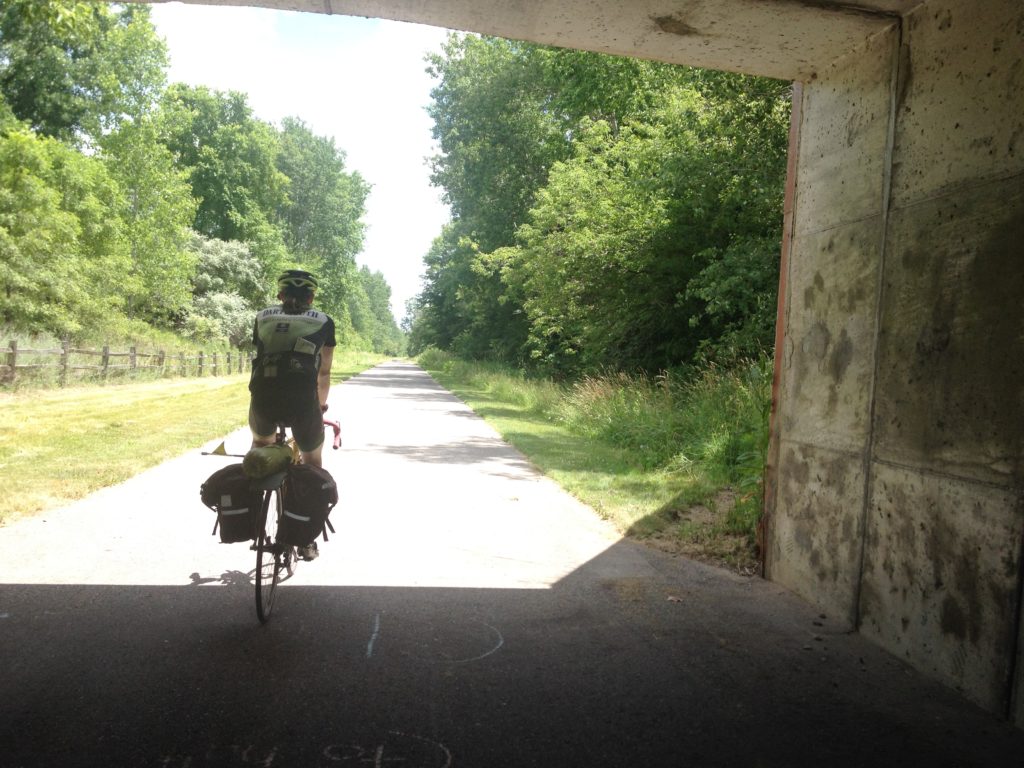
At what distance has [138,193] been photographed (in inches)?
1597

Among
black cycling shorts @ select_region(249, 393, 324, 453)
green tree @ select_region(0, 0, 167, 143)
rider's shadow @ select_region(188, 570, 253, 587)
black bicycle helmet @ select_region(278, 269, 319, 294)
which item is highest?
green tree @ select_region(0, 0, 167, 143)

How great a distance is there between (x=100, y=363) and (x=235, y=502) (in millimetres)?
25362

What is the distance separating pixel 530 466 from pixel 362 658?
297 inches

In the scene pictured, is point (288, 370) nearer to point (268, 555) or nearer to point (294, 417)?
point (294, 417)

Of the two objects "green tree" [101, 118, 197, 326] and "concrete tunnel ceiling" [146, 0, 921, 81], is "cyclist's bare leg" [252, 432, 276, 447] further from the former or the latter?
"green tree" [101, 118, 197, 326]

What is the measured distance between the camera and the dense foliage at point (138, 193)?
24.3m

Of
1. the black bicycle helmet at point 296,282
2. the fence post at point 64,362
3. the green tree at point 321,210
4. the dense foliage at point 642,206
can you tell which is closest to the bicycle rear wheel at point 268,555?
the black bicycle helmet at point 296,282

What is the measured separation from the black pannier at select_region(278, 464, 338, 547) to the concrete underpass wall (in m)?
3.24

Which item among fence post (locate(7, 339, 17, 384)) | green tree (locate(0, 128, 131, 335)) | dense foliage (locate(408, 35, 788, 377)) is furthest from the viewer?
green tree (locate(0, 128, 131, 335))

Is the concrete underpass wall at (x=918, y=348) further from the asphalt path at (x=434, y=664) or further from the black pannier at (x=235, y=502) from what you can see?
the black pannier at (x=235, y=502)

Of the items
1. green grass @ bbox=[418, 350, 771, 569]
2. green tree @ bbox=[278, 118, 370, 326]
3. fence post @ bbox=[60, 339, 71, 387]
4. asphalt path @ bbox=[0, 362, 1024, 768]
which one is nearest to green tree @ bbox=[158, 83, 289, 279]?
green tree @ bbox=[278, 118, 370, 326]

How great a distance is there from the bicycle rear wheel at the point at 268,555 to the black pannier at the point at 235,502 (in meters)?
0.06

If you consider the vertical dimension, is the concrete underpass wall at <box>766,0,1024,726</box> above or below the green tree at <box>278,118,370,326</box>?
below

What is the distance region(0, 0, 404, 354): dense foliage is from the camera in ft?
79.8
